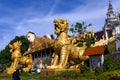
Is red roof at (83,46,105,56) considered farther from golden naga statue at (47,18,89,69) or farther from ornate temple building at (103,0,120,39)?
ornate temple building at (103,0,120,39)

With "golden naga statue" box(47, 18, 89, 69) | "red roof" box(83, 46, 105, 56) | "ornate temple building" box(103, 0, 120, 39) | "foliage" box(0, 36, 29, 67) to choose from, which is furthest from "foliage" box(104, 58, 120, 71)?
"foliage" box(0, 36, 29, 67)

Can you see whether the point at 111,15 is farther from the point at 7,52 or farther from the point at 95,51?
the point at 95,51

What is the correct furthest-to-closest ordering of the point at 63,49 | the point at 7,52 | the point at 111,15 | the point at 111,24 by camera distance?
the point at 111,15 → the point at 7,52 → the point at 111,24 → the point at 63,49

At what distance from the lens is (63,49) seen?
19.4 meters

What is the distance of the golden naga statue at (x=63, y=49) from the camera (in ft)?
63.8

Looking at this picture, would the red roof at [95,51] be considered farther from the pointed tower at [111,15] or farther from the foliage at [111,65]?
the pointed tower at [111,15]

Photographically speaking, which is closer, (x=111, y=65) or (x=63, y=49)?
(x=111, y=65)

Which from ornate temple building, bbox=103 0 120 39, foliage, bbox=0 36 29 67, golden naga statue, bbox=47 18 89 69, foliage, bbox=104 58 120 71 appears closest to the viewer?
foliage, bbox=104 58 120 71

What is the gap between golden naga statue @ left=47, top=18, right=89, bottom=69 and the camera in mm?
19453

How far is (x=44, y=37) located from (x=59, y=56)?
30.4 m

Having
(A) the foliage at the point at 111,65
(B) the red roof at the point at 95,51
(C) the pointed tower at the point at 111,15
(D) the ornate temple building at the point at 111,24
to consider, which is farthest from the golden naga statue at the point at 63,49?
(C) the pointed tower at the point at 111,15

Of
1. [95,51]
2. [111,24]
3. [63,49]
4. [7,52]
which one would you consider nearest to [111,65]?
[95,51]

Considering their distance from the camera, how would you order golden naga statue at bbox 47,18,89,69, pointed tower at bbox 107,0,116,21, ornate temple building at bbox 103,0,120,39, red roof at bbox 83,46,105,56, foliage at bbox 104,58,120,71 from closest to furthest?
1. foliage at bbox 104,58,120,71
2. golden naga statue at bbox 47,18,89,69
3. red roof at bbox 83,46,105,56
4. ornate temple building at bbox 103,0,120,39
5. pointed tower at bbox 107,0,116,21

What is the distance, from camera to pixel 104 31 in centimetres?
6425
